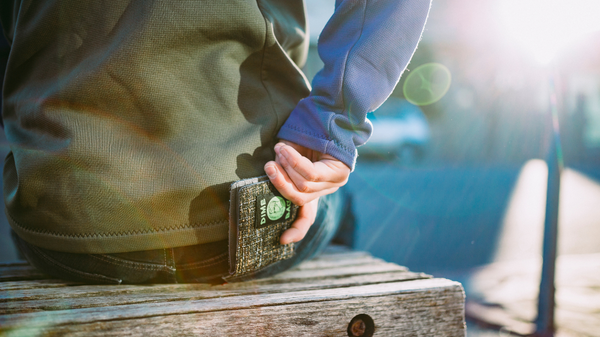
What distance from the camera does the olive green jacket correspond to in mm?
928

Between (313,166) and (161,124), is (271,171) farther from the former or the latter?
(161,124)

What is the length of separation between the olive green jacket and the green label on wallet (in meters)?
0.09

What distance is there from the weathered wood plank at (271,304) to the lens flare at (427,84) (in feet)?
53.3

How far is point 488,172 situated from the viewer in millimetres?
10328

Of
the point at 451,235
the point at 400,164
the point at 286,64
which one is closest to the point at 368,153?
the point at 400,164

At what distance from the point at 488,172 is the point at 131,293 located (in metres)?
10.7

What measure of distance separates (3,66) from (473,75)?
17.2 metres

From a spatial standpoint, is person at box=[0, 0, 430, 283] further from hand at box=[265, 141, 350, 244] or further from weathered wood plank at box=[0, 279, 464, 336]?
weathered wood plank at box=[0, 279, 464, 336]

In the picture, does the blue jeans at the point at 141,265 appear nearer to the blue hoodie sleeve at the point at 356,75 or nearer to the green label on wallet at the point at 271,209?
the green label on wallet at the point at 271,209

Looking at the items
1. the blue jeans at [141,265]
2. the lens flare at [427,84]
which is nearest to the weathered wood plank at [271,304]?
the blue jeans at [141,265]

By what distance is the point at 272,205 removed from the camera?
993 mm

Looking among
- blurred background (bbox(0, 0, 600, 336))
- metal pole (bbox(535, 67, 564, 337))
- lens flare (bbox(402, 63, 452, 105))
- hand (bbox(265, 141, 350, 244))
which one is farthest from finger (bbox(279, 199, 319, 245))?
lens flare (bbox(402, 63, 452, 105))

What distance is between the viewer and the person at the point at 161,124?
3.06 ft

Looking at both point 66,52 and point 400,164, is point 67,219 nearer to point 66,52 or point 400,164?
point 66,52
